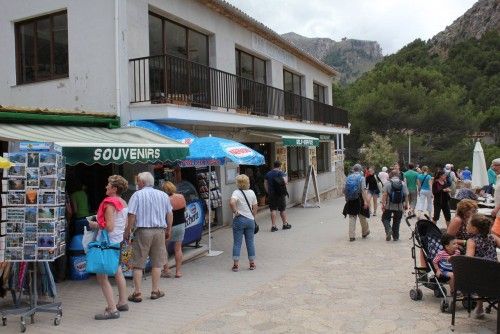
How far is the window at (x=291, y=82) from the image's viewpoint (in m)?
20.6

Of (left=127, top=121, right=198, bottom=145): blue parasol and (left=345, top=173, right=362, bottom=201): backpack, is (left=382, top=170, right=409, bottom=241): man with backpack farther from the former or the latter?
(left=127, top=121, right=198, bottom=145): blue parasol

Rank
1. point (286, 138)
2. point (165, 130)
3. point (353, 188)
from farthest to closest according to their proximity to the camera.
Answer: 1. point (286, 138)
2. point (353, 188)
3. point (165, 130)

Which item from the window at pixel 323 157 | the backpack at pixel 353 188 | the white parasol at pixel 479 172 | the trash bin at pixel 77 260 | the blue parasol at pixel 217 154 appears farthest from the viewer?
the window at pixel 323 157

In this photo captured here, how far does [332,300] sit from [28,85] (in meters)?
9.61

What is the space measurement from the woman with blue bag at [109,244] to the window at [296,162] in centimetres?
1449

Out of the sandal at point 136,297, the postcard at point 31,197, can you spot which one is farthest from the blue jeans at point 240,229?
the postcard at point 31,197

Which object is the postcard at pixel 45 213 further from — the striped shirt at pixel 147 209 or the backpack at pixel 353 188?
the backpack at pixel 353 188

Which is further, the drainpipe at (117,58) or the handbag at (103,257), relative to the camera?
the drainpipe at (117,58)

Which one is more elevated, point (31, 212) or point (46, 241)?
point (31, 212)

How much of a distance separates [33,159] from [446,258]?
531 centimetres

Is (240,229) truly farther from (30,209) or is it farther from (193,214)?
(30,209)

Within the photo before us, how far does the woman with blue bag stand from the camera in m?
5.82

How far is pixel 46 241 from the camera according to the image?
5.79 m

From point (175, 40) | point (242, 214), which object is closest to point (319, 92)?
point (175, 40)
